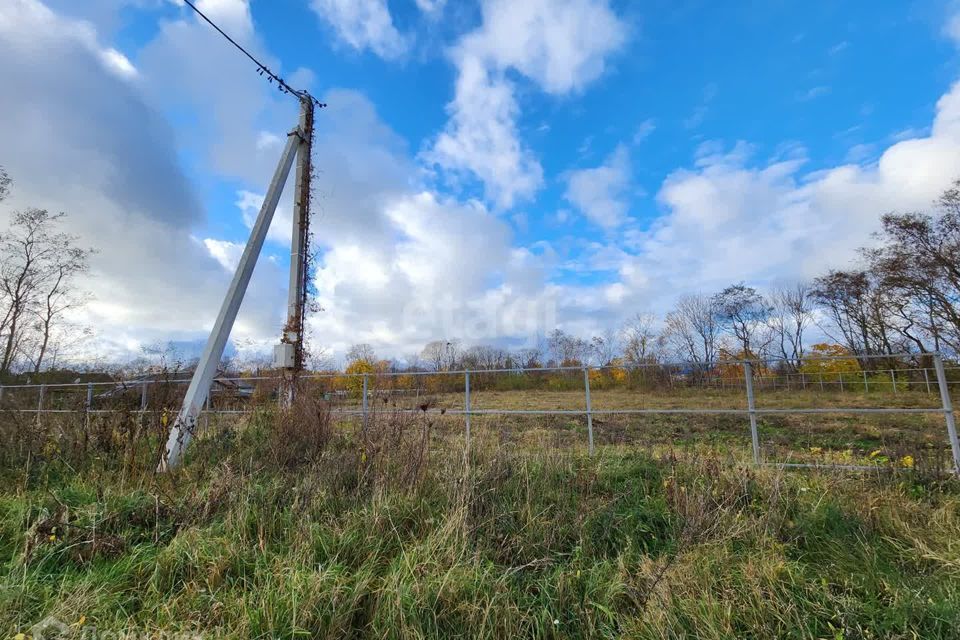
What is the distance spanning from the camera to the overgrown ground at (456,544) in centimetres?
212

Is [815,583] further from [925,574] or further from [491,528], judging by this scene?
[491,528]

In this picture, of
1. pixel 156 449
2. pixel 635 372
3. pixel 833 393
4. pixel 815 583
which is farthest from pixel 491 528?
pixel 833 393

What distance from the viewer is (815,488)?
383 centimetres

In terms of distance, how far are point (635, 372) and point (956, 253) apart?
81.5ft

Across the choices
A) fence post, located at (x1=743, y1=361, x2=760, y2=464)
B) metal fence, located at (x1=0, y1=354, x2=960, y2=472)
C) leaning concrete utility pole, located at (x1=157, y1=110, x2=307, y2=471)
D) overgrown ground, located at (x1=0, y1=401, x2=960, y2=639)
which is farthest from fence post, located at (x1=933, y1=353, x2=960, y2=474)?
leaning concrete utility pole, located at (x1=157, y1=110, x2=307, y2=471)

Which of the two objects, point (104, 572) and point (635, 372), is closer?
point (104, 572)

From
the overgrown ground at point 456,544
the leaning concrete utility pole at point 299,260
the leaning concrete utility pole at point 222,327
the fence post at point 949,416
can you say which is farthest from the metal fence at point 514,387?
the overgrown ground at point 456,544

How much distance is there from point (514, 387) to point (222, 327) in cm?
830

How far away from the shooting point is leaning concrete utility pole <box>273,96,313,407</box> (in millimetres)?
7961

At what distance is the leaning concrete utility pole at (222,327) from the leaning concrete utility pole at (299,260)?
0.80m

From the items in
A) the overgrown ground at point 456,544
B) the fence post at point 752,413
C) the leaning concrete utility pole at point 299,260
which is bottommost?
the overgrown ground at point 456,544

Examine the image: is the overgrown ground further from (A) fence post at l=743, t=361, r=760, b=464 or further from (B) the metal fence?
(B) the metal fence

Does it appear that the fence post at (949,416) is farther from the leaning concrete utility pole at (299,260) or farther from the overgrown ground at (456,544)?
the leaning concrete utility pole at (299,260)

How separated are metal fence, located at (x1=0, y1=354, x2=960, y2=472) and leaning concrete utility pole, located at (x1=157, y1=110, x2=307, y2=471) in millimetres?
334
